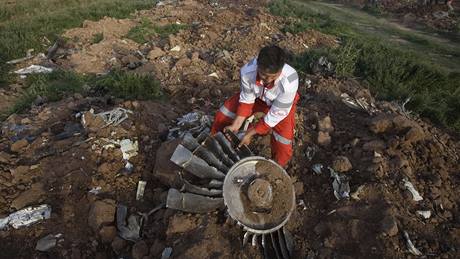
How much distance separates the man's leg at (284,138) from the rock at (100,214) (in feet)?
5.10

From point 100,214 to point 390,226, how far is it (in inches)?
93.5

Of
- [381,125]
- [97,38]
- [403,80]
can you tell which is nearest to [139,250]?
[381,125]

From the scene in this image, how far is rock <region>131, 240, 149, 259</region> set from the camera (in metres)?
2.82

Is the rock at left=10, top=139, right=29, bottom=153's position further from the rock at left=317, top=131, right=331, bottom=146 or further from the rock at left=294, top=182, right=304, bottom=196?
the rock at left=317, top=131, right=331, bottom=146

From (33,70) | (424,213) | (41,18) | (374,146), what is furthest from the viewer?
(41,18)

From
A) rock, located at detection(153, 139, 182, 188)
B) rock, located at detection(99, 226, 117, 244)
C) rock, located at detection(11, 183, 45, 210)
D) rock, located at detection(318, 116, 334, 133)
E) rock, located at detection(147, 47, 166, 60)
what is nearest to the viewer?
rock, located at detection(99, 226, 117, 244)

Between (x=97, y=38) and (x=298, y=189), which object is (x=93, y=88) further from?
(x=298, y=189)

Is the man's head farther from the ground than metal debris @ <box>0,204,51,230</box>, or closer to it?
farther from the ground

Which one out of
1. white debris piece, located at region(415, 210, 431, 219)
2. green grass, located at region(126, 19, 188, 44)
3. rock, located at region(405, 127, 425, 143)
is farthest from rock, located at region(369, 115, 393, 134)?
green grass, located at region(126, 19, 188, 44)

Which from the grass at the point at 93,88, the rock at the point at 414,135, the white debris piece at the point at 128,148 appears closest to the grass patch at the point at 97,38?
the grass at the point at 93,88

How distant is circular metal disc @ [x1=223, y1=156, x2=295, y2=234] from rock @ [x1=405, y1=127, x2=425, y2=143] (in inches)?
67.9

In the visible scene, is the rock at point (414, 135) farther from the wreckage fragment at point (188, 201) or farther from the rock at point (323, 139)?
the wreckage fragment at point (188, 201)

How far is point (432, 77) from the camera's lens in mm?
6621

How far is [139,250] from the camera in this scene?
2.83 m
